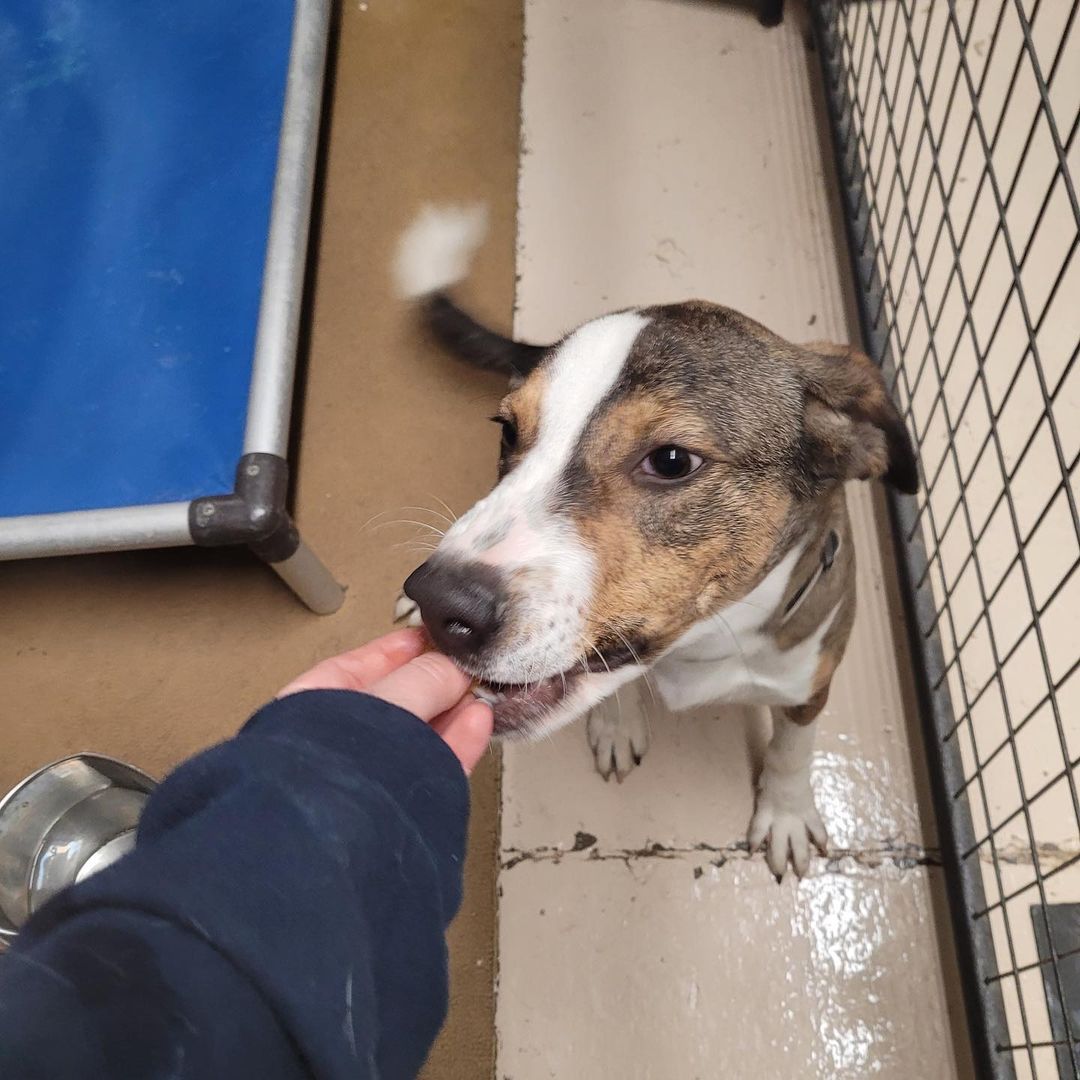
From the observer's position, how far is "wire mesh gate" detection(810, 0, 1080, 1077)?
1.47 metres

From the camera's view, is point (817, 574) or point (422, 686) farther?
point (817, 574)

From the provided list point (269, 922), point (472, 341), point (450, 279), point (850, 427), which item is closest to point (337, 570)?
point (472, 341)

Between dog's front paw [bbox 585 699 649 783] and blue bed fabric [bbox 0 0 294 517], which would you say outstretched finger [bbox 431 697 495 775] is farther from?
blue bed fabric [bbox 0 0 294 517]

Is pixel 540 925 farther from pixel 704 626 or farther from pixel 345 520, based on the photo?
pixel 345 520

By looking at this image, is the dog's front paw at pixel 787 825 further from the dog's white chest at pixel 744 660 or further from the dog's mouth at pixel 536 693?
the dog's mouth at pixel 536 693

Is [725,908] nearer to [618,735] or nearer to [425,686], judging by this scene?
[618,735]

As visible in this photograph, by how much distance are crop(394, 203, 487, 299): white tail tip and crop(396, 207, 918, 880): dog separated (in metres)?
1.13

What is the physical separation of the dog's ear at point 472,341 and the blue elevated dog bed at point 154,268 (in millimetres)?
362

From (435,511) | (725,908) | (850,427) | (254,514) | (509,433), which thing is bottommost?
(725,908)

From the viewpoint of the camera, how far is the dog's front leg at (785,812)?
1612mm

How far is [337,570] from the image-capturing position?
6.79 ft

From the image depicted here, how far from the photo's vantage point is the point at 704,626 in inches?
48.3

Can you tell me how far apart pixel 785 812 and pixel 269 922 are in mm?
1241

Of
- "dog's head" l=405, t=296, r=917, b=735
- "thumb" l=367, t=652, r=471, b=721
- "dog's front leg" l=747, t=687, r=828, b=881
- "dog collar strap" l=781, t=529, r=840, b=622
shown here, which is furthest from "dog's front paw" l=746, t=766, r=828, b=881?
"thumb" l=367, t=652, r=471, b=721
